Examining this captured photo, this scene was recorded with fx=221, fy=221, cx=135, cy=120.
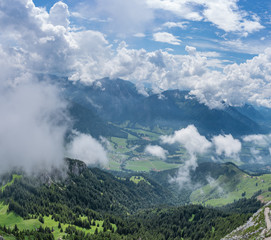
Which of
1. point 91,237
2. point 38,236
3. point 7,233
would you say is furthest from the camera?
point 91,237

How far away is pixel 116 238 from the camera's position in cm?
17600

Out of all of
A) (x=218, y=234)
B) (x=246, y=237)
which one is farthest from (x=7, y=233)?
(x=218, y=234)

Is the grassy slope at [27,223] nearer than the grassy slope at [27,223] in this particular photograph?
Yes

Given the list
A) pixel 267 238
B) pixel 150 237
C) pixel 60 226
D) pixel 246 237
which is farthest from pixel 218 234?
pixel 60 226

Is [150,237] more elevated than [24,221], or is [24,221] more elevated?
[24,221]

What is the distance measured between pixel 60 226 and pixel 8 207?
186 ft

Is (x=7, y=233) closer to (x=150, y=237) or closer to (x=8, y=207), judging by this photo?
(x=8, y=207)

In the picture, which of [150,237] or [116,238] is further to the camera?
[150,237]

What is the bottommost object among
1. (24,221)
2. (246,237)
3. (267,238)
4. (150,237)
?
(150,237)

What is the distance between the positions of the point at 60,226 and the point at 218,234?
448 ft

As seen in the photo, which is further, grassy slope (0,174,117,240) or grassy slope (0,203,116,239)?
grassy slope (0,203,116,239)

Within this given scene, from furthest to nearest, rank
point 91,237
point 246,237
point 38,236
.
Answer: point 91,237 → point 38,236 → point 246,237

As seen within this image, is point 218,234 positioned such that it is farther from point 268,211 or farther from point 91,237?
point 91,237

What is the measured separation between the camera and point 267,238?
100 m
